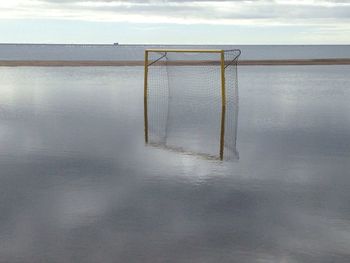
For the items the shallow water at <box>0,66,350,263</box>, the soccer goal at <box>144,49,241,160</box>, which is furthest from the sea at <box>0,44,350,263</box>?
the soccer goal at <box>144,49,241,160</box>

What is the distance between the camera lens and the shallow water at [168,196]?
9570mm

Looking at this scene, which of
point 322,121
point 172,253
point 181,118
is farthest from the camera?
point 181,118

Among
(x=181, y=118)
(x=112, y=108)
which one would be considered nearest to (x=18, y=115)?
(x=112, y=108)

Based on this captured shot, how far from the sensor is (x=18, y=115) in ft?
91.3

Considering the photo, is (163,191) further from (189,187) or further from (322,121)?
(322,121)

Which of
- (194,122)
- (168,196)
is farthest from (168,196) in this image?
(194,122)

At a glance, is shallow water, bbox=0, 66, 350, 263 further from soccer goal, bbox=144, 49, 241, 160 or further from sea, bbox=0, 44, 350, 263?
soccer goal, bbox=144, 49, 241, 160

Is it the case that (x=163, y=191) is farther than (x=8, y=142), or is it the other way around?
(x=8, y=142)

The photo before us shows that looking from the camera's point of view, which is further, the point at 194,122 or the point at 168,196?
the point at 194,122

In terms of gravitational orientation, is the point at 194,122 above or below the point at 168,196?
above

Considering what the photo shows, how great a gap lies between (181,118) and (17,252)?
18.7 meters

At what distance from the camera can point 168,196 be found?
1279cm

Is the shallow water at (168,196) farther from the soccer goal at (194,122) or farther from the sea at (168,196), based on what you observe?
the soccer goal at (194,122)

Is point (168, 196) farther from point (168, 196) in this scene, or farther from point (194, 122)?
point (194, 122)
